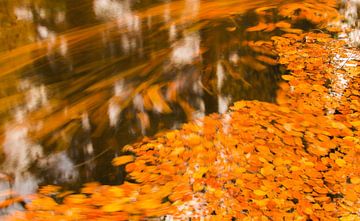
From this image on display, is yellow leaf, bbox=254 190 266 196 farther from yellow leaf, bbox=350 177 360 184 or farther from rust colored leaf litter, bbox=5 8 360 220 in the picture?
yellow leaf, bbox=350 177 360 184

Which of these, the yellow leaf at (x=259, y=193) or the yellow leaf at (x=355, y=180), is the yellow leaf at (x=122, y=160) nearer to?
the yellow leaf at (x=259, y=193)

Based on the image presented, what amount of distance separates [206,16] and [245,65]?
1349 mm

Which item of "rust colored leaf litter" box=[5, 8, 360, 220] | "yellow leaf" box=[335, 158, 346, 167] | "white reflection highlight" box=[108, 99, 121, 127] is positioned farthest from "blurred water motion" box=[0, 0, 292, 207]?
"yellow leaf" box=[335, 158, 346, 167]

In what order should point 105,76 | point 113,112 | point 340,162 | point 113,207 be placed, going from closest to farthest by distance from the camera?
point 113,207
point 340,162
point 113,112
point 105,76

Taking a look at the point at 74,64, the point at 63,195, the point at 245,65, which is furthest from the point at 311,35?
the point at 63,195

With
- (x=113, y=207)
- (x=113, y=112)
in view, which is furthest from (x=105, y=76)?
(x=113, y=207)

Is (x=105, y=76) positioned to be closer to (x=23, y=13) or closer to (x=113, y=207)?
(x=113, y=207)

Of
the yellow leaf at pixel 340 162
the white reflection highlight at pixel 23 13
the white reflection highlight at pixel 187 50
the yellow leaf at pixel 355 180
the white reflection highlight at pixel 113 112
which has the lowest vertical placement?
the yellow leaf at pixel 355 180

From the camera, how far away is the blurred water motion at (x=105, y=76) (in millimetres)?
2854

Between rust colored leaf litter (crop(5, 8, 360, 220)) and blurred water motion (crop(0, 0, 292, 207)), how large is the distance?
170 mm

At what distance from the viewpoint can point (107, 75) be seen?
3777 mm

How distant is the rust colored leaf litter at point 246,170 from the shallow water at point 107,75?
17 centimetres

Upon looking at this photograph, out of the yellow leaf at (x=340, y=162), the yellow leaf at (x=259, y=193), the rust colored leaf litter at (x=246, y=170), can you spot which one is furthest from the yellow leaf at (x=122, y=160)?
the yellow leaf at (x=340, y=162)

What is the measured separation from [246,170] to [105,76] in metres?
1.86
